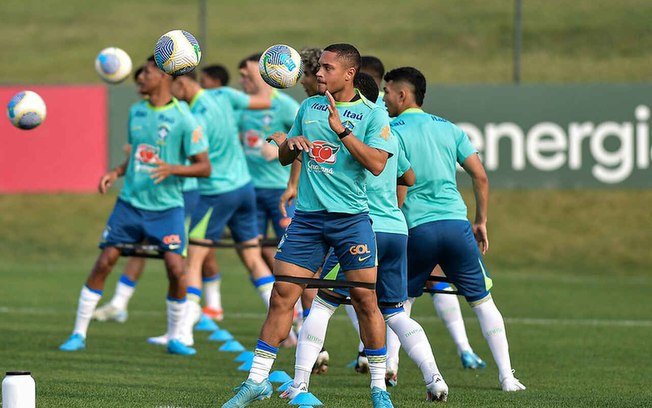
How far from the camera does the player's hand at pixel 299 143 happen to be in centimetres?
773

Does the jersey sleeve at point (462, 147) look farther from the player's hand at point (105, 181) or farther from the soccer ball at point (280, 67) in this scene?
the player's hand at point (105, 181)

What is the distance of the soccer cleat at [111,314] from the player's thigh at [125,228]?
8.15ft

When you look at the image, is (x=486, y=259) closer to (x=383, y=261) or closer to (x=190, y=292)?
(x=190, y=292)

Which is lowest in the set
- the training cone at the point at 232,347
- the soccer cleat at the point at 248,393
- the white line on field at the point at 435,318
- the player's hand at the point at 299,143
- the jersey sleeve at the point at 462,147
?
the white line on field at the point at 435,318

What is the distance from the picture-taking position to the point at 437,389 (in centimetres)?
866

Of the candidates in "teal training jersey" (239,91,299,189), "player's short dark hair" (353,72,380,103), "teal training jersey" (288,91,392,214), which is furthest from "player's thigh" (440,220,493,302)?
"teal training jersey" (239,91,299,189)

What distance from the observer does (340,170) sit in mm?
7898

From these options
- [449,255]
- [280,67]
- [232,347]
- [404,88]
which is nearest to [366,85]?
[404,88]

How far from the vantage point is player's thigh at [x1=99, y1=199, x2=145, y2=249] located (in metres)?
11.4

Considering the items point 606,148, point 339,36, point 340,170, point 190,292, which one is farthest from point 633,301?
point 339,36

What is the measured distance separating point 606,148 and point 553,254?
6.54ft

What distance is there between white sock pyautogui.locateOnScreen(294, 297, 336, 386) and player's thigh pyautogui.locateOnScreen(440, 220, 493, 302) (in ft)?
3.79

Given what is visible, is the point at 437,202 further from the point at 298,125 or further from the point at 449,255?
the point at 298,125

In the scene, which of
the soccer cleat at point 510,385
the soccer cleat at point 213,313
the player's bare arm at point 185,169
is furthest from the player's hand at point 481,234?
the soccer cleat at point 213,313
